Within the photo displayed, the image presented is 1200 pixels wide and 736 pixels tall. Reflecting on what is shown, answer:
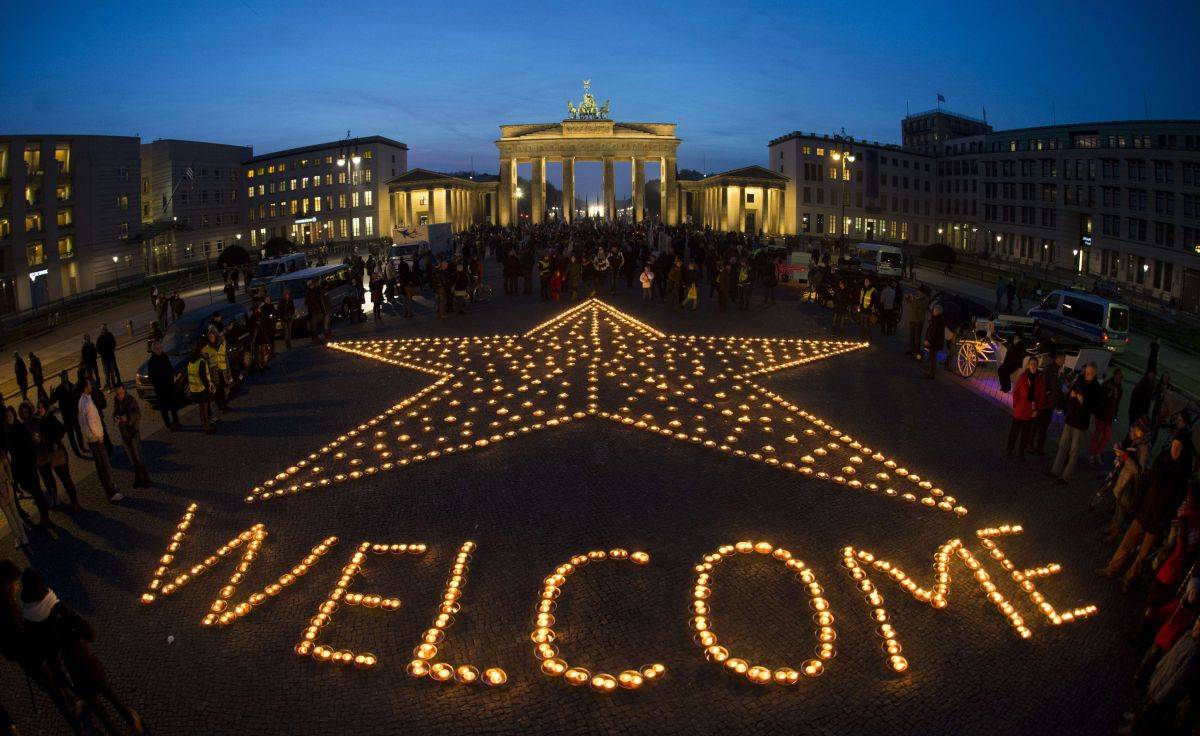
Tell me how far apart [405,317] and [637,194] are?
266ft

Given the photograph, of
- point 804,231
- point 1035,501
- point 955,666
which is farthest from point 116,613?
point 804,231

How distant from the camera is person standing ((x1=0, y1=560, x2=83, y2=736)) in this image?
252 inches

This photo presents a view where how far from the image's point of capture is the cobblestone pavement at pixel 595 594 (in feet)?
22.6

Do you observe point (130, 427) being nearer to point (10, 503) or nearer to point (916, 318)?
point (10, 503)

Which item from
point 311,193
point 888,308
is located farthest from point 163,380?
point 311,193

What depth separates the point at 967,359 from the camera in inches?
744

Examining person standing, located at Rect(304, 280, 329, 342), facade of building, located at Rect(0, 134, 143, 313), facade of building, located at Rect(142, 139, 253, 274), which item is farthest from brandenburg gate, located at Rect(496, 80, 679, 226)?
person standing, located at Rect(304, 280, 329, 342)

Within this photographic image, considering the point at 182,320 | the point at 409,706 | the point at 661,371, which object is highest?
the point at 182,320

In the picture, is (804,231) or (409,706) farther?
A: (804,231)

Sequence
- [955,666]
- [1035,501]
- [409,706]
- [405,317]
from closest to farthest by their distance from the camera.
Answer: [409,706] < [955,666] < [1035,501] < [405,317]

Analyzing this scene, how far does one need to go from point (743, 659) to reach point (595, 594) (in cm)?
188

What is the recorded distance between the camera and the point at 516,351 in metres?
21.5

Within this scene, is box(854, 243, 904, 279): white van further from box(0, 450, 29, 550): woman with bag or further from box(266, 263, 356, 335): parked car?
box(0, 450, 29, 550): woman with bag

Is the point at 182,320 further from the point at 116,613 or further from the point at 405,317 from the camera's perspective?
the point at 116,613
